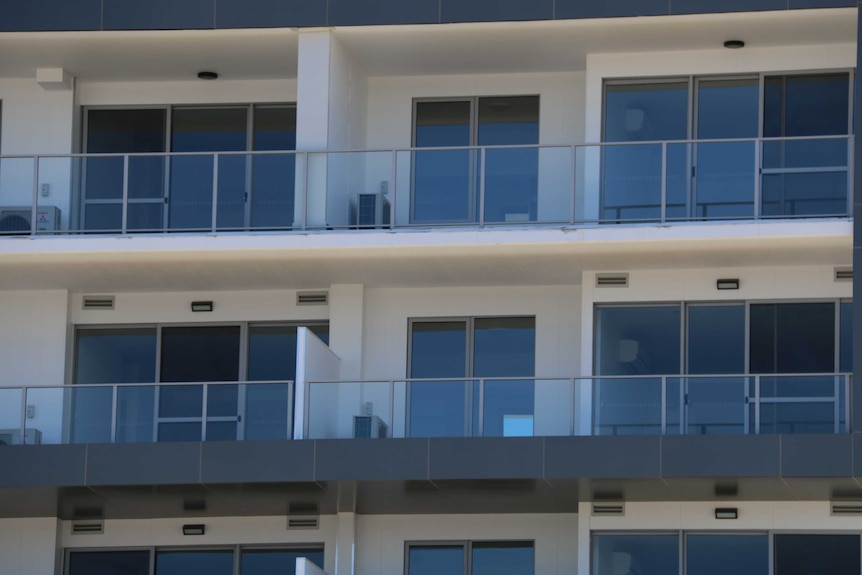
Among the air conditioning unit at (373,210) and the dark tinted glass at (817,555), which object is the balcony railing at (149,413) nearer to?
the air conditioning unit at (373,210)

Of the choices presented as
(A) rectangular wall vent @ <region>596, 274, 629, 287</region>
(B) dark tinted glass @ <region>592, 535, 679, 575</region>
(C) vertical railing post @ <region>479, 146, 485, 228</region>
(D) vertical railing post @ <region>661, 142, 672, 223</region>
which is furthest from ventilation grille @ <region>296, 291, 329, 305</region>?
(B) dark tinted glass @ <region>592, 535, 679, 575</region>

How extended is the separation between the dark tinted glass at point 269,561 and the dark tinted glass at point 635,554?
376 cm

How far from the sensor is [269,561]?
2856cm

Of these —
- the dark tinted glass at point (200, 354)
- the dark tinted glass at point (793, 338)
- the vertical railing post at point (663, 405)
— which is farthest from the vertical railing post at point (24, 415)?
the dark tinted glass at point (793, 338)

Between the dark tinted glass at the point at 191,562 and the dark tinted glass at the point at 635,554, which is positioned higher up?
the dark tinted glass at the point at 635,554

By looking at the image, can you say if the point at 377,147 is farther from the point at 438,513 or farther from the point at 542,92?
the point at 438,513

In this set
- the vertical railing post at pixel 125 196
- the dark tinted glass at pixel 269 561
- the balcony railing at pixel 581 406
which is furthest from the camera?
the dark tinted glass at pixel 269 561

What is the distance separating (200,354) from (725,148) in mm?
7580

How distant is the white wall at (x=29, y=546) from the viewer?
28516mm

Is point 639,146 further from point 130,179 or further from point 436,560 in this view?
point 130,179

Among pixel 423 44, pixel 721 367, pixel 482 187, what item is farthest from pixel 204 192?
pixel 721 367

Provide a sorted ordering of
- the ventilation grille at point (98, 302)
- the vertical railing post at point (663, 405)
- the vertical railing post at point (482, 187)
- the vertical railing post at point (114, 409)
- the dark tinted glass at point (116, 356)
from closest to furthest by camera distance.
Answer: the vertical railing post at point (663, 405)
the vertical railing post at point (114, 409)
the vertical railing post at point (482, 187)
the dark tinted glass at point (116, 356)
the ventilation grille at point (98, 302)

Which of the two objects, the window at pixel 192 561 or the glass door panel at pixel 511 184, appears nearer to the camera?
the glass door panel at pixel 511 184

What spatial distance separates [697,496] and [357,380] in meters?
4.53
